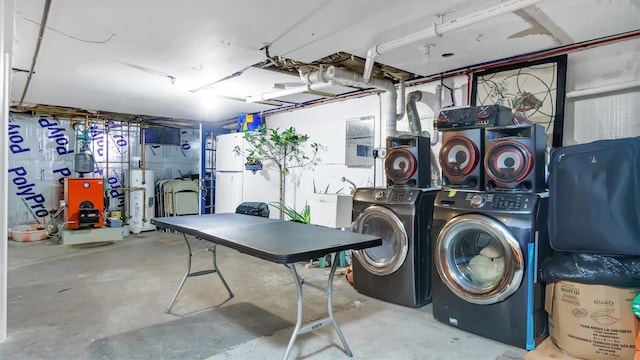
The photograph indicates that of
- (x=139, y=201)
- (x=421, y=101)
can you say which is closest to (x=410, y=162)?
(x=421, y=101)

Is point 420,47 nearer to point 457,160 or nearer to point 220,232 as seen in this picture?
point 457,160

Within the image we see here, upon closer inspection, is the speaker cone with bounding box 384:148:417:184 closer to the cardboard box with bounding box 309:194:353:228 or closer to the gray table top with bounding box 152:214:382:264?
the cardboard box with bounding box 309:194:353:228

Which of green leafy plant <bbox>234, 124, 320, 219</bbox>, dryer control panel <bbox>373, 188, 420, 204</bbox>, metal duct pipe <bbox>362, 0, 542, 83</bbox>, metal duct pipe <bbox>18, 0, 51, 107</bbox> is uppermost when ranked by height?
metal duct pipe <bbox>18, 0, 51, 107</bbox>

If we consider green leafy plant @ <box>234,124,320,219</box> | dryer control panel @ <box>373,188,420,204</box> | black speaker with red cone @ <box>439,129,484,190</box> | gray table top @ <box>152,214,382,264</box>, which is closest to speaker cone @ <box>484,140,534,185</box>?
black speaker with red cone @ <box>439,129,484,190</box>

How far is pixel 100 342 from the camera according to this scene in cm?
260

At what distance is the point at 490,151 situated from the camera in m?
2.85

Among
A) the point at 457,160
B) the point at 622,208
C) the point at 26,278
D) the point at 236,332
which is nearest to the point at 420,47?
the point at 457,160

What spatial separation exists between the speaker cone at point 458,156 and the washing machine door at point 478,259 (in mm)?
453

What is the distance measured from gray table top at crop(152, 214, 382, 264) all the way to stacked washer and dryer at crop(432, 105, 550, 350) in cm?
88

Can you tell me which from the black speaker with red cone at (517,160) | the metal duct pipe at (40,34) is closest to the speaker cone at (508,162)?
the black speaker with red cone at (517,160)

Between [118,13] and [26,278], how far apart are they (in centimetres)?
326

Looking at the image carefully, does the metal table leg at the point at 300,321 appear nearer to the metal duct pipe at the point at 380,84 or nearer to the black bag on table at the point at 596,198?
the black bag on table at the point at 596,198

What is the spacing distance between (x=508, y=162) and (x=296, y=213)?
3063mm

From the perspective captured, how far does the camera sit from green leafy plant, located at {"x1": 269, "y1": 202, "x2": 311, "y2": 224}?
5.12m
